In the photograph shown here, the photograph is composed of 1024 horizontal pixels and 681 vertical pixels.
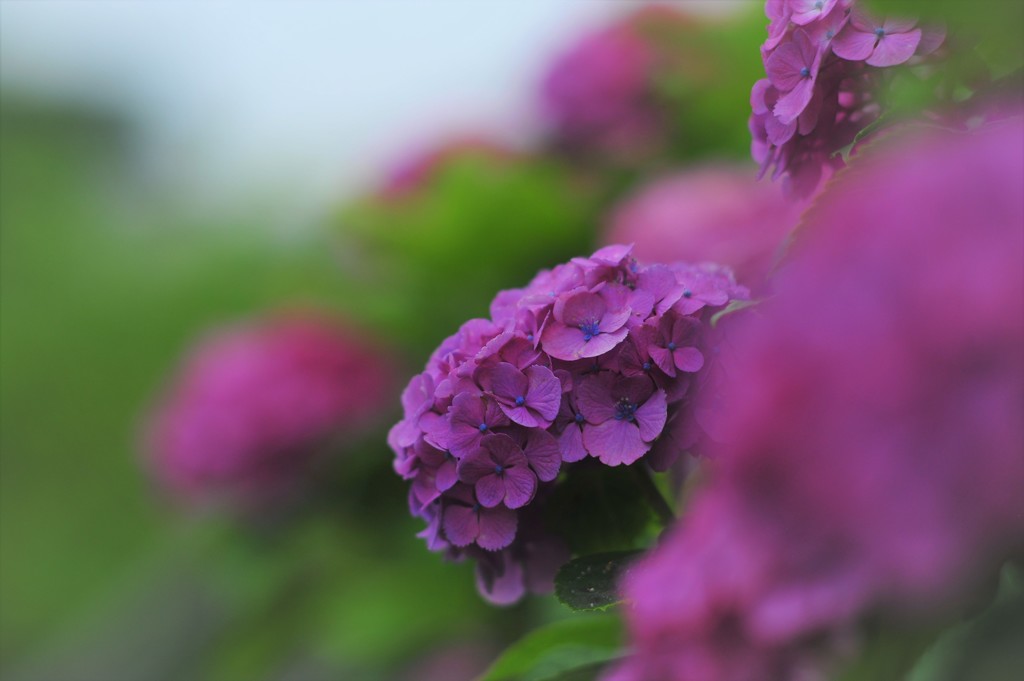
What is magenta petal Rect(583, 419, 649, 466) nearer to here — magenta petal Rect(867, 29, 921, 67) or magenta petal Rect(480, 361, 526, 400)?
magenta petal Rect(480, 361, 526, 400)

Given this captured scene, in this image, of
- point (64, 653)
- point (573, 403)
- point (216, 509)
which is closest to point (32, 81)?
point (64, 653)

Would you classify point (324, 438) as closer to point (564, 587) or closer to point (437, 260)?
point (437, 260)

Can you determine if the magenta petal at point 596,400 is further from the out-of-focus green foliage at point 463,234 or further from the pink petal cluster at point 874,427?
the out-of-focus green foliage at point 463,234

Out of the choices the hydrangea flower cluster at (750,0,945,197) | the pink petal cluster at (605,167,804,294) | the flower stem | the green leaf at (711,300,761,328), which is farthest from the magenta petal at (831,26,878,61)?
the pink petal cluster at (605,167,804,294)

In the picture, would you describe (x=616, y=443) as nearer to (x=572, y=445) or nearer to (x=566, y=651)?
(x=572, y=445)

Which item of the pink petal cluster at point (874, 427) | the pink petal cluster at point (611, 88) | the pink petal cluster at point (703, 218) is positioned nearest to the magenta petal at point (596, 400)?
the pink petal cluster at point (874, 427)

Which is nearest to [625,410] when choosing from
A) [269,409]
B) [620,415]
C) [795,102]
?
[620,415]

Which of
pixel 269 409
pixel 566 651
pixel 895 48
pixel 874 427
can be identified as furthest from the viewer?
pixel 269 409
